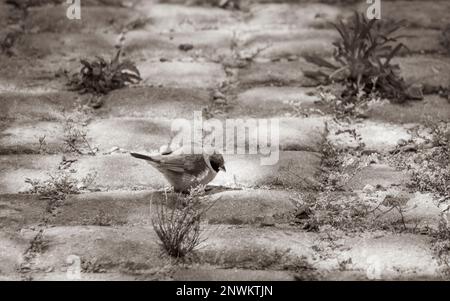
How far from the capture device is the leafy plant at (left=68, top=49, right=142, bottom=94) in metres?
5.50

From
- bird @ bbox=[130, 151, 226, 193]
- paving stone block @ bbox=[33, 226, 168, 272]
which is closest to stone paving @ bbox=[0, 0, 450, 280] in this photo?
paving stone block @ bbox=[33, 226, 168, 272]

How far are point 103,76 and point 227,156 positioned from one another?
1.38 m

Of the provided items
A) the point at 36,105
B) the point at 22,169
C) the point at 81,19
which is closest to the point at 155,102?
the point at 36,105

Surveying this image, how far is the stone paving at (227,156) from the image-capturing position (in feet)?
11.8

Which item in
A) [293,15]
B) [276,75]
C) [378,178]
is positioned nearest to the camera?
[378,178]

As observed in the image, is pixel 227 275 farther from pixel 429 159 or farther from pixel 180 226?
pixel 429 159

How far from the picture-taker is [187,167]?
13.3ft

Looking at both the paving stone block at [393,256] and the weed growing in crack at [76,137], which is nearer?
the paving stone block at [393,256]

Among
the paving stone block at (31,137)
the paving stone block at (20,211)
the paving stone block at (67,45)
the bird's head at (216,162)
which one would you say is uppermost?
the paving stone block at (67,45)

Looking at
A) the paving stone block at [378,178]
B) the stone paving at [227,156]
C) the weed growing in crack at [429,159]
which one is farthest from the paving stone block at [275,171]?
the weed growing in crack at [429,159]

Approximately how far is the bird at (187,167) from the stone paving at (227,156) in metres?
0.15

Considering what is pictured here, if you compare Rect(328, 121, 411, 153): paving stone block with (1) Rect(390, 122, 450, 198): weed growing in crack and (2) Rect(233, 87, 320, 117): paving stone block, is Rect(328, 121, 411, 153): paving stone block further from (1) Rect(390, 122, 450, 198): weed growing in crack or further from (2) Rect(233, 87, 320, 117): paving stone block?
(2) Rect(233, 87, 320, 117): paving stone block

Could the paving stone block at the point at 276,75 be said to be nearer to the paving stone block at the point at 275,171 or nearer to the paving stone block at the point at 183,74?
the paving stone block at the point at 183,74
